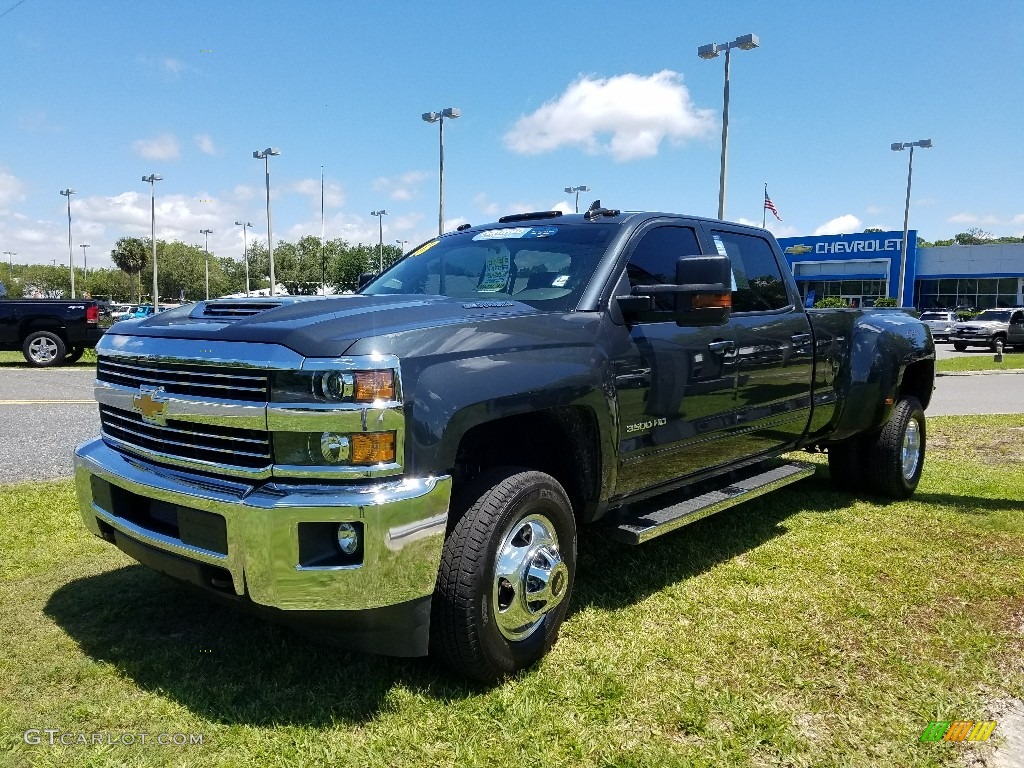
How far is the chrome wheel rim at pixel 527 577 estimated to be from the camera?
300cm

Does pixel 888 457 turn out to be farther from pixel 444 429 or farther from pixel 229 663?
pixel 229 663

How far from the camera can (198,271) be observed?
4294 inches

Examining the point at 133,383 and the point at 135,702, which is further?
the point at 133,383

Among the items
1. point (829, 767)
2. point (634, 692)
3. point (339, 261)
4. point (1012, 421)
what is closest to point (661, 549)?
point (634, 692)

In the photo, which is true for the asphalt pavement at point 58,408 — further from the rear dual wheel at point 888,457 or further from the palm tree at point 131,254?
the palm tree at point 131,254

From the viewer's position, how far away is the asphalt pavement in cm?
669

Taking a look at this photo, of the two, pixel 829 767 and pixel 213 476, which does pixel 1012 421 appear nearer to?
pixel 829 767

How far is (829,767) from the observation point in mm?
2561

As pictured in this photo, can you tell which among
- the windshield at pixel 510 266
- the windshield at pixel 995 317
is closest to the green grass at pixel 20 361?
the windshield at pixel 510 266

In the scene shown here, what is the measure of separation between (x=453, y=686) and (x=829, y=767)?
4.35 feet

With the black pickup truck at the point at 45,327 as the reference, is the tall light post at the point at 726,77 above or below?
above

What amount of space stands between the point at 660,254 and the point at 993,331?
29.4 metres

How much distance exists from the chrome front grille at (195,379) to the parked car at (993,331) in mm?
31020

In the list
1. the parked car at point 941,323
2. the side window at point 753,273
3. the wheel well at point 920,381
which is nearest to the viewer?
the side window at point 753,273
